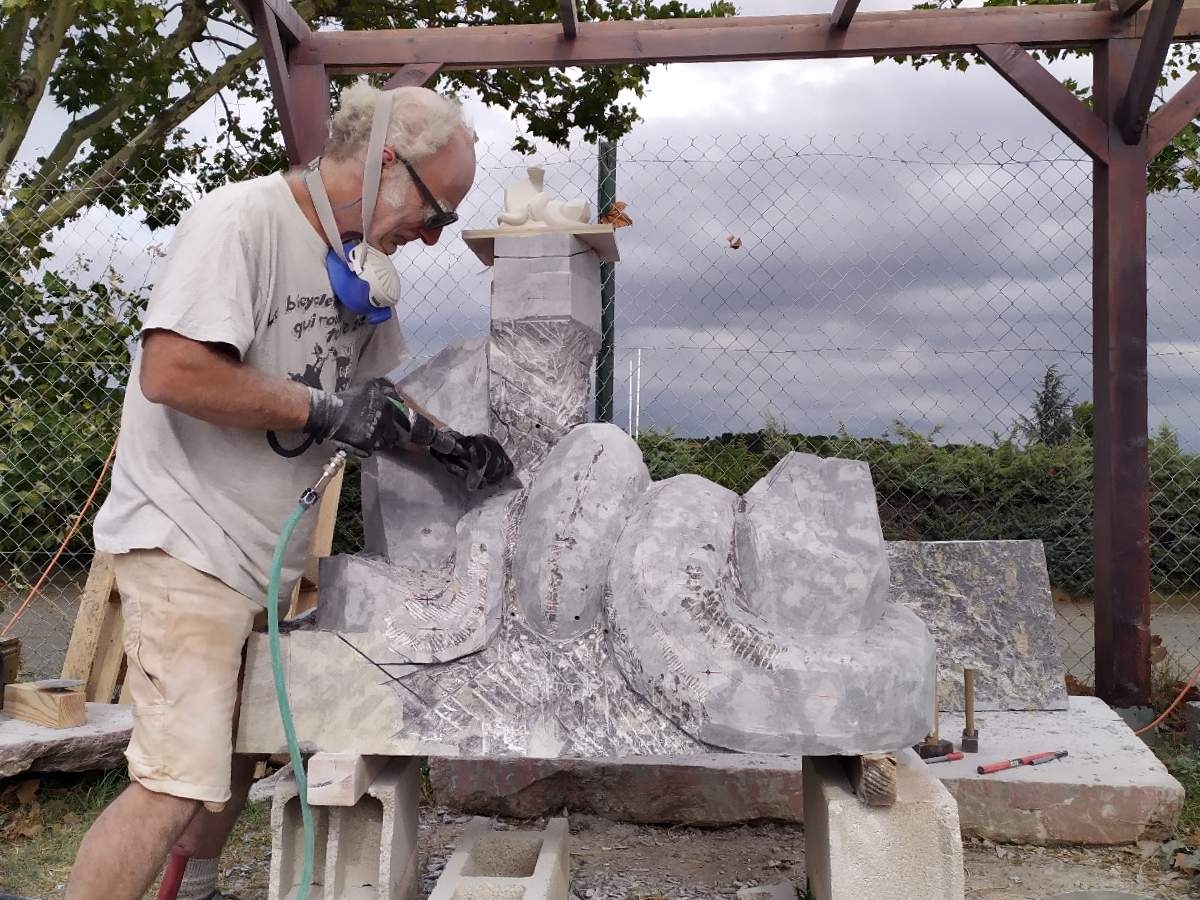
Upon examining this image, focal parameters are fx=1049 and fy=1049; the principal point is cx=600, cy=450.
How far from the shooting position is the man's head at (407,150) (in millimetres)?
2209

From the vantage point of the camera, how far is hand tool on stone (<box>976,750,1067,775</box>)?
3.26 m

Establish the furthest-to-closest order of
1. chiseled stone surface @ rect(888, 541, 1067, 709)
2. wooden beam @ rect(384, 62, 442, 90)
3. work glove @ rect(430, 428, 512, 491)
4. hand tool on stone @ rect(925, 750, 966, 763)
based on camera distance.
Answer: wooden beam @ rect(384, 62, 442, 90) → chiseled stone surface @ rect(888, 541, 1067, 709) → hand tool on stone @ rect(925, 750, 966, 763) → work glove @ rect(430, 428, 512, 491)

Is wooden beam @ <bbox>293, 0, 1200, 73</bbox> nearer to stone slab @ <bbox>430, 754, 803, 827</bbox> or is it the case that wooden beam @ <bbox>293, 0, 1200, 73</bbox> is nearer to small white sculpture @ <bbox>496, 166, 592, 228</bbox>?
small white sculpture @ <bbox>496, 166, 592, 228</bbox>

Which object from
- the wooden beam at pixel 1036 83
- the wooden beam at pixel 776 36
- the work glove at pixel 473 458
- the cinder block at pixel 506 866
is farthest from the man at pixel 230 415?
the wooden beam at pixel 1036 83

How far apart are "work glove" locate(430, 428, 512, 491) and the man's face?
0.46 meters

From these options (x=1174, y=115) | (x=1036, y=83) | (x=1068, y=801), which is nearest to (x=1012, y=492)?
(x=1174, y=115)

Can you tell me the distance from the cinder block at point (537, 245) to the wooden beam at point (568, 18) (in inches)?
67.7

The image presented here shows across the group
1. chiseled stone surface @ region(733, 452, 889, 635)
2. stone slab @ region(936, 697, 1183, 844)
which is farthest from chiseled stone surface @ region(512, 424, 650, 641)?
stone slab @ region(936, 697, 1183, 844)

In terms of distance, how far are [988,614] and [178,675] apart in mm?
2964

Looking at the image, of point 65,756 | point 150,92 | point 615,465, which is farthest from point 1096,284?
point 150,92

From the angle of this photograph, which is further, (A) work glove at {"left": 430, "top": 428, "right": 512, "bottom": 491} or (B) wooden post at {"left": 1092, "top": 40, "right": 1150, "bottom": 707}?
(B) wooden post at {"left": 1092, "top": 40, "right": 1150, "bottom": 707}

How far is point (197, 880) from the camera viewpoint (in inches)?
102

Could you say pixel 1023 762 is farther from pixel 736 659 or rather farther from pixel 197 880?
pixel 197 880

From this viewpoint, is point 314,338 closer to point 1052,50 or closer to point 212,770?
point 212,770
